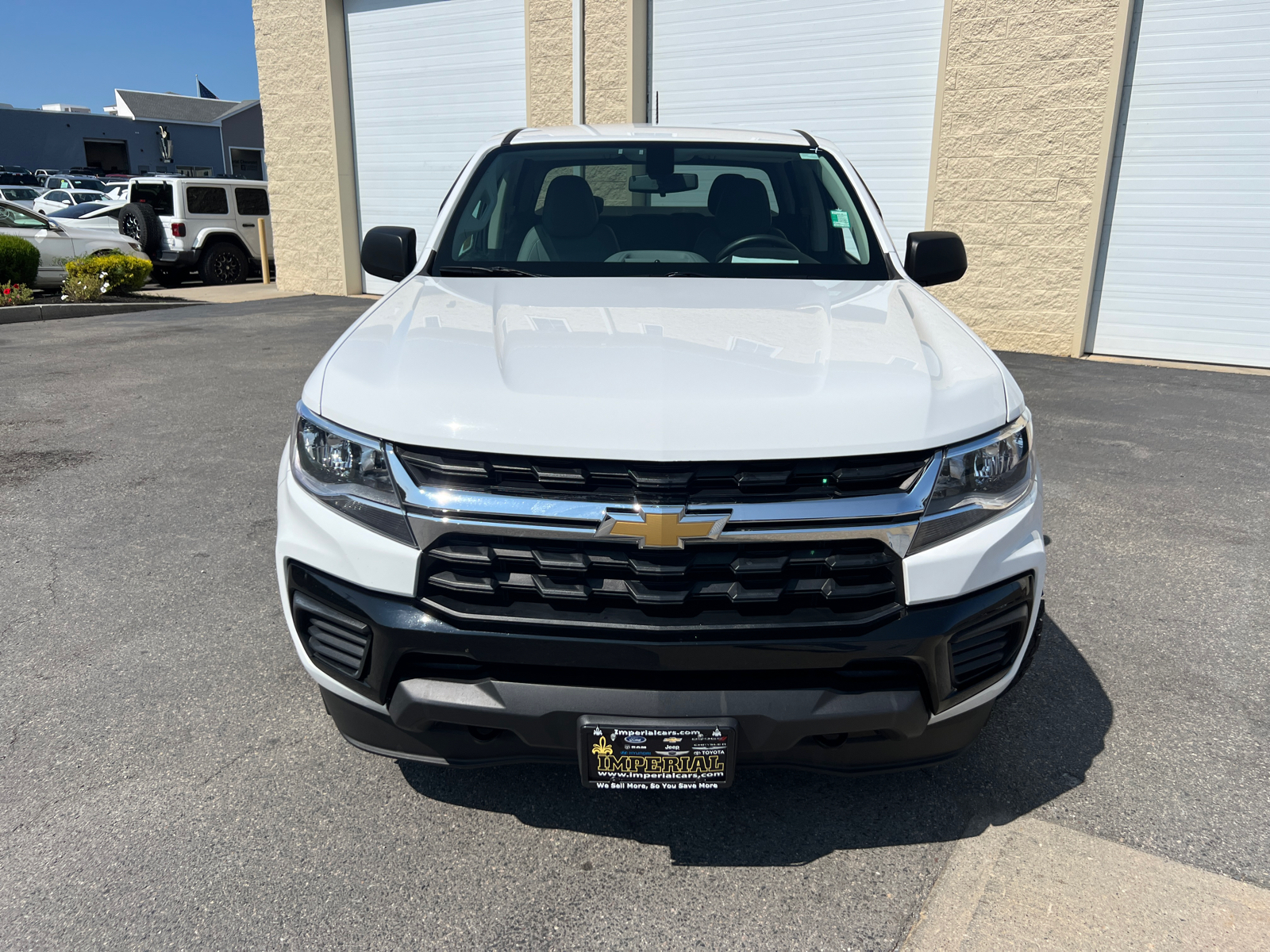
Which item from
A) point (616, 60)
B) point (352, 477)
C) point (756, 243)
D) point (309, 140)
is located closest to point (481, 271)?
point (756, 243)

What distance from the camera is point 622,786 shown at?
2.00 m

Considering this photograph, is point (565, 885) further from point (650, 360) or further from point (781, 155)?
point (781, 155)

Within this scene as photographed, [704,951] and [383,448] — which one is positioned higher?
[383,448]

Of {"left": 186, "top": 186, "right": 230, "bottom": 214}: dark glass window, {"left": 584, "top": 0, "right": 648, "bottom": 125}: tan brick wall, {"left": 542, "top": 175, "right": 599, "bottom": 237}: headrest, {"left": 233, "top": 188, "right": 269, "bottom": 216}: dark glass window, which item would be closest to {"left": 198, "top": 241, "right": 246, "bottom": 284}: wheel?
{"left": 186, "top": 186, "right": 230, "bottom": 214}: dark glass window

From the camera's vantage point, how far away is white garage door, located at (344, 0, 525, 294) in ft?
43.2

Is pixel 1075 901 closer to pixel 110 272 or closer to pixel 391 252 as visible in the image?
pixel 391 252

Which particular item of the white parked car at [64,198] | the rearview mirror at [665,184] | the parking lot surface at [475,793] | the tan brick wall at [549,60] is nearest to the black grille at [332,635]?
the parking lot surface at [475,793]

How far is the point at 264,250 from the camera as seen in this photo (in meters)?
16.7

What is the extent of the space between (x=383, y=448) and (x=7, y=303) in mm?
13138

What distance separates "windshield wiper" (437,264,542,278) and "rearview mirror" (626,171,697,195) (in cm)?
90

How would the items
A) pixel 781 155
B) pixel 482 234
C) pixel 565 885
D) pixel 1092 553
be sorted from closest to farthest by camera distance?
pixel 565 885 → pixel 482 234 → pixel 781 155 → pixel 1092 553

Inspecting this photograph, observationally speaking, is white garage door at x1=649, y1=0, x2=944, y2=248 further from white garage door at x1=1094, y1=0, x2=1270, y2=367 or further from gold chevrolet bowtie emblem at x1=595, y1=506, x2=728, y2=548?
gold chevrolet bowtie emblem at x1=595, y1=506, x2=728, y2=548

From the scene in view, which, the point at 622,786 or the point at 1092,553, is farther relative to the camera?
the point at 1092,553

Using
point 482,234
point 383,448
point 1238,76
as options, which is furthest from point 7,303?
point 1238,76
